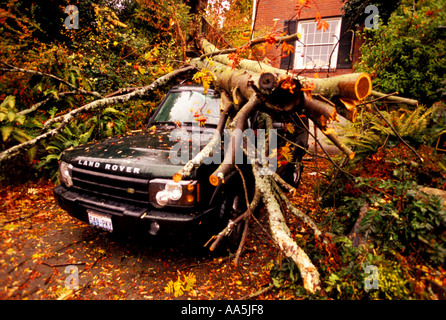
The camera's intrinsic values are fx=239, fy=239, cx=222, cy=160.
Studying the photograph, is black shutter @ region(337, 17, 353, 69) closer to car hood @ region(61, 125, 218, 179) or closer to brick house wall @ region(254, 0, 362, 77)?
brick house wall @ region(254, 0, 362, 77)

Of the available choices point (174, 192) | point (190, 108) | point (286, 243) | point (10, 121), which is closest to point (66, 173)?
point (174, 192)

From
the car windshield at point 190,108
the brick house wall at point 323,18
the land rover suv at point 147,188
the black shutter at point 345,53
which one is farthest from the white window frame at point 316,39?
the land rover suv at point 147,188

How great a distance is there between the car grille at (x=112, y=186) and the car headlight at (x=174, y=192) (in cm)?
11

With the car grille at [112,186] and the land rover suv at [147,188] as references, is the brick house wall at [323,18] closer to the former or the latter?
the land rover suv at [147,188]

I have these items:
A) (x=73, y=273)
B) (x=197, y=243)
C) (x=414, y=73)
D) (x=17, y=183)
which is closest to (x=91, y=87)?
(x=17, y=183)

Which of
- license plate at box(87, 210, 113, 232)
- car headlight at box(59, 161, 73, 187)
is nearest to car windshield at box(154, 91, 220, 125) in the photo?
car headlight at box(59, 161, 73, 187)

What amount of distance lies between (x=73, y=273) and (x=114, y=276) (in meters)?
0.44

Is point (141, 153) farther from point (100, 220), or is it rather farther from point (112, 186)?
point (100, 220)

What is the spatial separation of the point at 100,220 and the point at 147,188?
0.65 m

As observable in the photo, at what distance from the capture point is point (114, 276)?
8.32ft

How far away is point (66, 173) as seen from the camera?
2938 millimetres

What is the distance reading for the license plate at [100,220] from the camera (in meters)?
2.43

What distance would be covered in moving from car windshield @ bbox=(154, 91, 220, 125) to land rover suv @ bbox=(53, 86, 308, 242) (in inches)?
8.8

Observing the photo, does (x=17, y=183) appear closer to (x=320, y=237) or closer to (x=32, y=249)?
(x=32, y=249)
